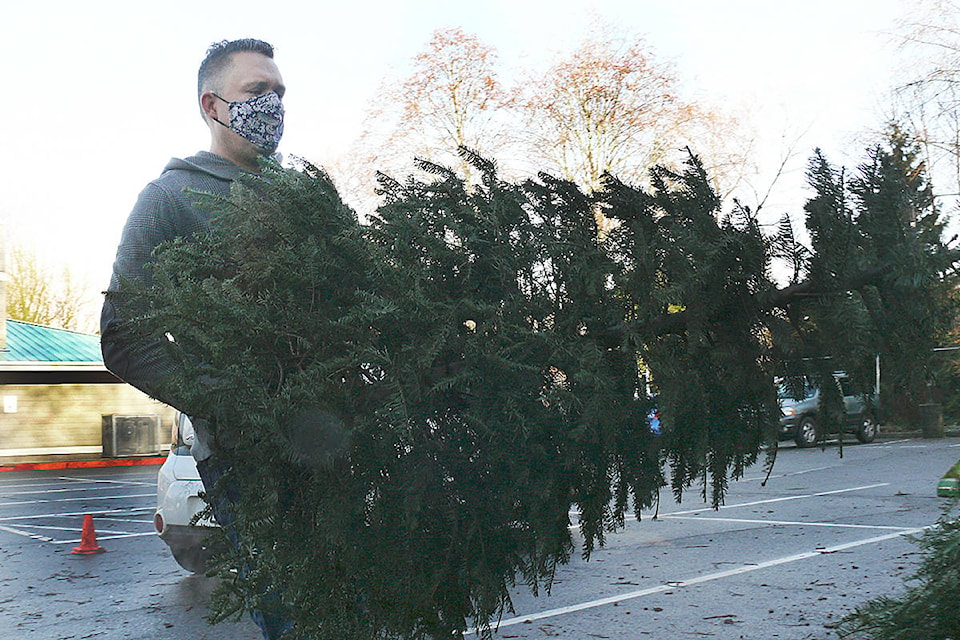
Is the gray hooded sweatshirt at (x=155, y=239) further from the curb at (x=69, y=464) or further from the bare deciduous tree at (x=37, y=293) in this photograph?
the bare deciduous tree at (x=37, y=293)

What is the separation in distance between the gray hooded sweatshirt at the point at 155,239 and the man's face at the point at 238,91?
0.05 metres

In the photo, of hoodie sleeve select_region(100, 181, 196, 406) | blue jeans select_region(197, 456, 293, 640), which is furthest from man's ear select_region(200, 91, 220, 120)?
blue jeans select_region(197, 456, 293, 640)

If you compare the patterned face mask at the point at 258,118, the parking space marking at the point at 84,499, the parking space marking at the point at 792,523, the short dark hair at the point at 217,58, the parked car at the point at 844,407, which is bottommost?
the parking space marking at the point at 792,523

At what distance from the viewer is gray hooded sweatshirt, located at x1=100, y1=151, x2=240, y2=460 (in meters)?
2.10

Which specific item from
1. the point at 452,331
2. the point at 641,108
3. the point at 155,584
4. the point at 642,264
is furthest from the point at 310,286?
the point at 641,108

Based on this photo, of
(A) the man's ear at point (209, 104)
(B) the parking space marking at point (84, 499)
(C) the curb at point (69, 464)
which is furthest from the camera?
(C) the curb at point (69, 464)

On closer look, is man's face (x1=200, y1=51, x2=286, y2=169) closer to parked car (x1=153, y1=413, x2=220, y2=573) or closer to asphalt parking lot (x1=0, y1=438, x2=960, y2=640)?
asphalt parking lot (x1=0, y1=438, x2=960, y2=640)

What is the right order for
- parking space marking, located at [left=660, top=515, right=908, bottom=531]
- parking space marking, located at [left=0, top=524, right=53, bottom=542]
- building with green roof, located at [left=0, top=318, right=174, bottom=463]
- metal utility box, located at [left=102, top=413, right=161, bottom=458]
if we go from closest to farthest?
parking space marking, located at [left=660, top=515, right=908, bottom=531] < parking space marking, located at [left=0, top=524, right=53, bottom=542] < metal utility box, located at [left=102, top=413, right=161, bottom=458] < building with green roof, located at [left=0, top=318, right=174, bottom=463]

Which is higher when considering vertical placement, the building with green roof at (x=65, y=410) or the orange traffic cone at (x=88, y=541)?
the building with green roof at (x=65, y=410)

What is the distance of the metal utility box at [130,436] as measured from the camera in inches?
965

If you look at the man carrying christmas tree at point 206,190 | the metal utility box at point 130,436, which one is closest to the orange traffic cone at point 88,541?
the man carrying christmas tree at point 206,190

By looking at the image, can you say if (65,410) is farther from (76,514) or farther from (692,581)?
(692,581)

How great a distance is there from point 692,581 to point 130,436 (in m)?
20.8

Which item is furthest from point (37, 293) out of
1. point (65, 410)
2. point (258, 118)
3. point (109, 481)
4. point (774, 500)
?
point (258, 118)
